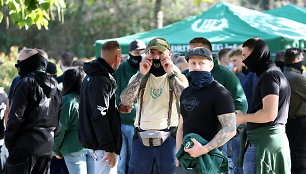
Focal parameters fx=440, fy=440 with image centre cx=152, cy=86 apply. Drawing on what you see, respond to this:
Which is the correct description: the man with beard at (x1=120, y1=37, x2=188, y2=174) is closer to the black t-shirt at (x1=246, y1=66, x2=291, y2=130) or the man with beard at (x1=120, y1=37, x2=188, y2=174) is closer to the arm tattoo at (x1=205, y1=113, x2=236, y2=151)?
the black t-shirt at (x1=246, y1=66, x2=291, y2=130)

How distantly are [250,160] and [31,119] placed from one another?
2421 millimetres

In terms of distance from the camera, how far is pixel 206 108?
3.84 m

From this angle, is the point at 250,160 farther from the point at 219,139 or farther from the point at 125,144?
the point at 125,144

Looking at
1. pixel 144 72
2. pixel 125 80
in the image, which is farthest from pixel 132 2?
pixel 144 72

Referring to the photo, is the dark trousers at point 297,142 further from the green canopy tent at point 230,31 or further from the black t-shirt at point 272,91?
the green canopy tent at point 230,31

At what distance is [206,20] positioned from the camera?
10.8m

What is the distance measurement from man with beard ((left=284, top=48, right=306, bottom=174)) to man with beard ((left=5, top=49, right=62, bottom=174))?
134 inches

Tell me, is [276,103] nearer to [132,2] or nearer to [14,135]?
[14,135]

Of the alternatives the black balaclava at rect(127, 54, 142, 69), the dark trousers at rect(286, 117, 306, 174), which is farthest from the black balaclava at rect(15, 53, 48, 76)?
the dark trousers at rect(286, 117, 306, 174)

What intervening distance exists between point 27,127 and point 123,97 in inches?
43.7

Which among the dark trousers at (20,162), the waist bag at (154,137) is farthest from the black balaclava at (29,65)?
the waist bag at (154,137)

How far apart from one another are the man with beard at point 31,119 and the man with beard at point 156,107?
899 millimetres

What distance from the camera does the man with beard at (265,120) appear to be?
4.40 m

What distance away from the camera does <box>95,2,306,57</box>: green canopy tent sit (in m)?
9.37
